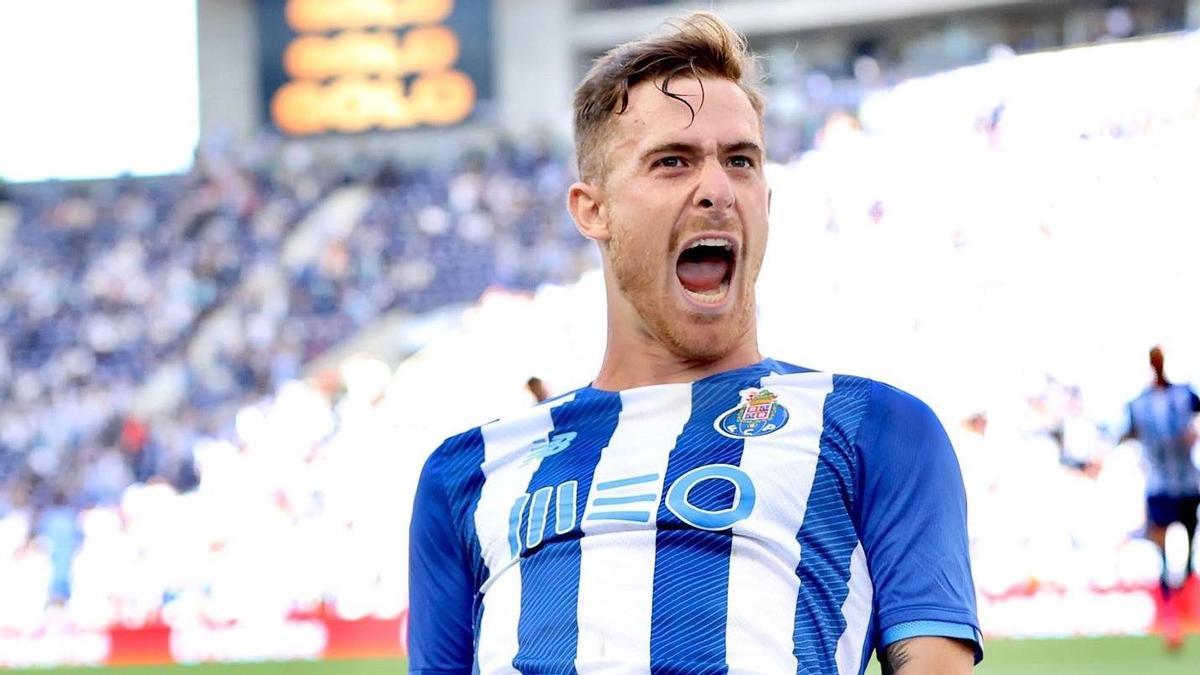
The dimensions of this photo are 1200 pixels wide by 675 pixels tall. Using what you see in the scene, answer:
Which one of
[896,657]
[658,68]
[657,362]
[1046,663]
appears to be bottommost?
[1046,663]

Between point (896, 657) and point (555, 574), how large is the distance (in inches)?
16.9

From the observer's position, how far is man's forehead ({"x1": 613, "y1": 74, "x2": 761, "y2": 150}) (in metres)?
2.22

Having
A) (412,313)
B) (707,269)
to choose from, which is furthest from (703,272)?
(412,313)

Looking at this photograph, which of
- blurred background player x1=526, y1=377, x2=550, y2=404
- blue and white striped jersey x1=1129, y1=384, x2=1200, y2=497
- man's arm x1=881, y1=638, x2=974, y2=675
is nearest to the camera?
man's arm x1=881, y1=638, x2=974, y2=675

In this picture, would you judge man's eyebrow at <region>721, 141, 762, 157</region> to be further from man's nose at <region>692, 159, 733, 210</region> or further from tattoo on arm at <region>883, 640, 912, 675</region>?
tattoo on arm at <region>883, 640, 912, 675</region>

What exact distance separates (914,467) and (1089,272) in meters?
17.9

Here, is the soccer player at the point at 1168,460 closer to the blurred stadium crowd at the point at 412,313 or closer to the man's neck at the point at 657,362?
the blurred stadium crowd at the point at 412,313

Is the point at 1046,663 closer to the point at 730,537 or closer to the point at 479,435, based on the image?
the point at 479,435

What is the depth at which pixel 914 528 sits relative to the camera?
2053 millimetres

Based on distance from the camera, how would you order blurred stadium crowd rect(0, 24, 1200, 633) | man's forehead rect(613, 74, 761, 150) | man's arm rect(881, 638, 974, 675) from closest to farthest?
1. man's arm rect(881, 638, 974, 675)
2. man's forehead rect(613, 74, 761, 150)
3. blurred stadium crowd rect(0, 24, 1200, 633)

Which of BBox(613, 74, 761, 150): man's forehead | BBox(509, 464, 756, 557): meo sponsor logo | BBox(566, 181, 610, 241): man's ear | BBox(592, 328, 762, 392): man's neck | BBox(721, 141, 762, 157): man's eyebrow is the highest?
BBox(613, 74, 761, 150): man's forehead

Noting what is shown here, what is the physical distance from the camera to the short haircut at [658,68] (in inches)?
88.8

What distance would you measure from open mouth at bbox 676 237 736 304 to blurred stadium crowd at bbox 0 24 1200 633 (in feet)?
36.1

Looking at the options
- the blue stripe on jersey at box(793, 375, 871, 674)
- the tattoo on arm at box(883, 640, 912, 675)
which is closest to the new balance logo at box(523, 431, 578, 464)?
the blue stripe on jersey at box(793, 375, 871, 674)
